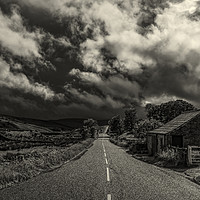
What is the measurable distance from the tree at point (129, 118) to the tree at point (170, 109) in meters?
38.5

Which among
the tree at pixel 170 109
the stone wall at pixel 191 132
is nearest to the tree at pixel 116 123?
the tree at pixel 170 109

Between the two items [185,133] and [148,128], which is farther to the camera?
[148,128]

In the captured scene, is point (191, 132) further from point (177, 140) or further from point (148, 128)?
point (148, 128)

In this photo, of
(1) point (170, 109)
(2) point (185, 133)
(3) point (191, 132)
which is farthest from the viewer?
(1) point (170, 109)

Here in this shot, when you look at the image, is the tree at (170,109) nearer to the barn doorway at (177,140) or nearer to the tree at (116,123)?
the barn doorway at (177,140)

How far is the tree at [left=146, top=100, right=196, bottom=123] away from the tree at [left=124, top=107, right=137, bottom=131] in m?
38.5

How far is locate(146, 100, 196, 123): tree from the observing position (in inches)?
3958

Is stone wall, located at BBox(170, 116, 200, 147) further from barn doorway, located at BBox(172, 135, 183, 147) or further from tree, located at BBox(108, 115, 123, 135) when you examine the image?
tree, located at BBox(108, 115, 123, 135)

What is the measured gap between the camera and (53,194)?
33.7 ft

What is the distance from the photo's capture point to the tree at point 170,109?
10054 cm

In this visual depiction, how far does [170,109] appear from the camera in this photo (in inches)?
4035

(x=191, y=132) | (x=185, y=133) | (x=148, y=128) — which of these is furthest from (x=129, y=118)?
(x=185, y=133)

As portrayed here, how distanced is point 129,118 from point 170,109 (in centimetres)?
4766

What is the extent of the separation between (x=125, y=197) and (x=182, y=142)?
80.5ft
